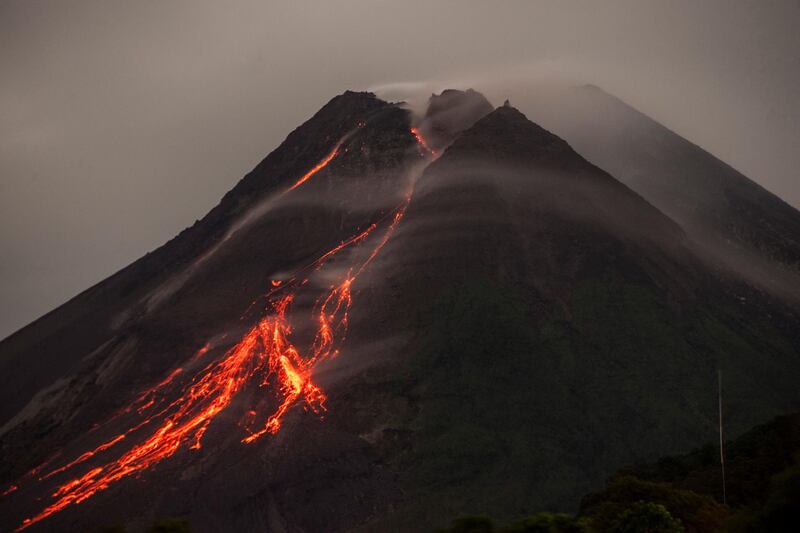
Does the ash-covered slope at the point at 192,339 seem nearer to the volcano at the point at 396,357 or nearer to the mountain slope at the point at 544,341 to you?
the volcano at the point at 396,357

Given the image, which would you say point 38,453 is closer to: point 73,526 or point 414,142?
point 73,526

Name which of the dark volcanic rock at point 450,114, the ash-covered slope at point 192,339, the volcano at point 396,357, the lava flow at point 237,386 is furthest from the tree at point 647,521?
the dark volcanic rock at point 450,114

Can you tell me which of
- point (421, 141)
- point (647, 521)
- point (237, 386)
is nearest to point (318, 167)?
point (421, 141)

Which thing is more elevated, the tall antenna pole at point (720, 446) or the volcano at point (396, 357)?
the volcano at point (396, 357)

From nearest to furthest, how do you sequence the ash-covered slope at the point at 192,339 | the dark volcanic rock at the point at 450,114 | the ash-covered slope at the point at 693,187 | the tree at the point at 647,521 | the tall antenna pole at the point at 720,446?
the tree at the point at 647,521, the tall antenna pole at the point at 720,446, the ash-covered slope at the point at 192,339, the ash-covered slope at the point at 693,187, the dark volcanic rock at the point at 450,114

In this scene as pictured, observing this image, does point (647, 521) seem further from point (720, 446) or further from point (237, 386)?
point (237, 386)
